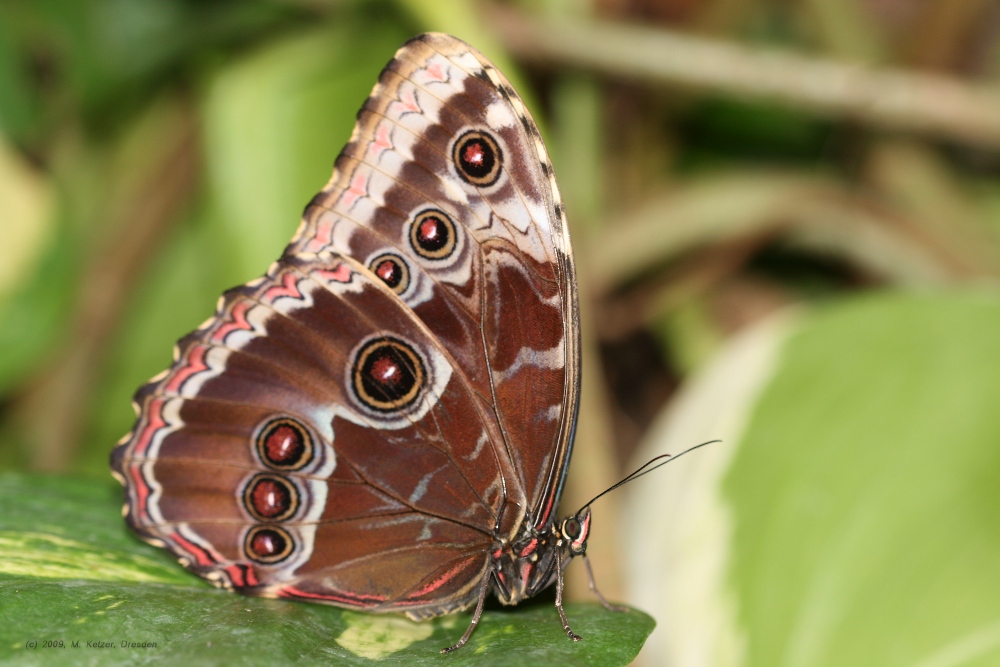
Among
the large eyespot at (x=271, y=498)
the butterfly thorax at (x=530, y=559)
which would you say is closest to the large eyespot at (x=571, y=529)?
the butterfly thorax at (x=530, y=559)

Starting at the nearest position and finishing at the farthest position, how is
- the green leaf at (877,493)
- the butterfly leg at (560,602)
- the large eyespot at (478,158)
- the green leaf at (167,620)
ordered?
1. the green leaf at (167,620)
2. the butterfly leg at (560,602)
3. the large eyespot at (478,158)
4. the green leaf at (877,493)

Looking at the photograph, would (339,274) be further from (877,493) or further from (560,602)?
(877,493)

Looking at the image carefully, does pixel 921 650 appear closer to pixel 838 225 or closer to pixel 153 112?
pixel 838 225

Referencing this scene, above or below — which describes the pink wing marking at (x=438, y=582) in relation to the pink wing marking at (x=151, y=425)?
below

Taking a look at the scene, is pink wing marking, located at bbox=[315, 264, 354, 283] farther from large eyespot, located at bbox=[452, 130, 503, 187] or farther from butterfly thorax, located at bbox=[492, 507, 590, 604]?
butterfly thorax, located at bbox=[492, 507, 590, 604]

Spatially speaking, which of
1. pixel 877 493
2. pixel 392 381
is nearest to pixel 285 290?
pixel 392 381

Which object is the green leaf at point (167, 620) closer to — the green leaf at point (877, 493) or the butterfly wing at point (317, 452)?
the butterfly wing at point (317, 452)

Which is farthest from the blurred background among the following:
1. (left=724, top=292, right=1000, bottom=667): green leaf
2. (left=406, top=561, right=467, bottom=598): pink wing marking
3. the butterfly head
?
(left=406, top=561, right=467, bottom=598): pink wing marking

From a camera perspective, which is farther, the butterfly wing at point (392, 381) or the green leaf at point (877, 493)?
the green leaf at point (877, 493)
